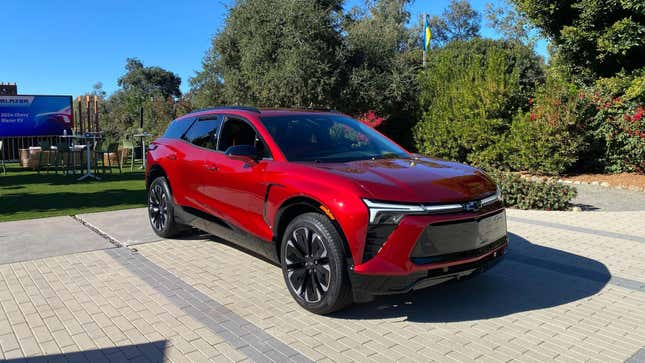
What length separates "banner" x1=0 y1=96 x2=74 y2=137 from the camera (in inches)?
732

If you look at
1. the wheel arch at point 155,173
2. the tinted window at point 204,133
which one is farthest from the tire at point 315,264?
the wheel arch at point 155,173

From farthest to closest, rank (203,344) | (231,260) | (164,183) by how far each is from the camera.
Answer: (164,183) → (231,260) → (203,344)

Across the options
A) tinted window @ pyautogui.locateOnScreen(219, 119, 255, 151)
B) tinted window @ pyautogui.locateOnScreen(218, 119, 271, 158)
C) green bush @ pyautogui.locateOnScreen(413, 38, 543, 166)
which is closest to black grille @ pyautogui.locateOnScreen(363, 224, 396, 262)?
tinted window @ pyautogui.locateOnScreen(218, 119, 271, 158)

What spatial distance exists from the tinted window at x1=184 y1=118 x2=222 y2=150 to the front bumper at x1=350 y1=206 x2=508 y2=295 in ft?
8.69

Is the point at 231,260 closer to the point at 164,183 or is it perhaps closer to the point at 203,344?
the point at 164,183

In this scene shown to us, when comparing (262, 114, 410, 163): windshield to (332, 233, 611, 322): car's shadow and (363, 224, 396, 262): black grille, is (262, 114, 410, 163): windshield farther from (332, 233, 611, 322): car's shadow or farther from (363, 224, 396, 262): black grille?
(332, 233, 611, 322): car's shadow

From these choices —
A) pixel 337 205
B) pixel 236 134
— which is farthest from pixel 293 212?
pixel 236 134

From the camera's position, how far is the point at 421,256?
11.7ft

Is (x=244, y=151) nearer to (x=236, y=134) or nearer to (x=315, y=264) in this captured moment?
(x=236, y=134)

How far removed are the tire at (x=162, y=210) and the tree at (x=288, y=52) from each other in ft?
30.6

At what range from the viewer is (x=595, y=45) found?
15.2m

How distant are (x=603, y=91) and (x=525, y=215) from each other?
25.2 ft

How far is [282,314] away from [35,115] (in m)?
18.8

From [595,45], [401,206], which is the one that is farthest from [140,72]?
[401,206]
